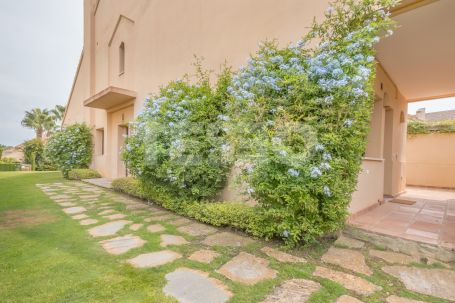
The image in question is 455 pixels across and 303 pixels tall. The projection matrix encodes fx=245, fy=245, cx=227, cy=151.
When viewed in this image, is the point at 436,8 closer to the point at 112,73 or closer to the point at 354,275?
the point at 354,275

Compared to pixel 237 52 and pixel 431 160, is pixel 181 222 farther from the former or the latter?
pixel 431 160

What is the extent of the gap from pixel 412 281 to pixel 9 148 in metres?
54.5

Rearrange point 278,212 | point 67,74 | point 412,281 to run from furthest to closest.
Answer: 1. point 67,74
2. point 278,212
3. point 412,281

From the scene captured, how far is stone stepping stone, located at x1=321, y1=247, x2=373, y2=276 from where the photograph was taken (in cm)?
256

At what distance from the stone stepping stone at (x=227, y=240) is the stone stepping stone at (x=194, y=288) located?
0.86m

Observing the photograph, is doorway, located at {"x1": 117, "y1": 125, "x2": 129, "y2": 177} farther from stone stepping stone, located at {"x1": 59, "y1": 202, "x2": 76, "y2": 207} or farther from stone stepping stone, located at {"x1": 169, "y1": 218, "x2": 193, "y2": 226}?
stone stepping stone, located at {"x1": 169, "y1": 218, "x2": 193, "y2": 226}

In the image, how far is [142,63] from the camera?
905 centimetres

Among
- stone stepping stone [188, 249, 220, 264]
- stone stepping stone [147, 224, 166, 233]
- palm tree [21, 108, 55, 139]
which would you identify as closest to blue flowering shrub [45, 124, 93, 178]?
stone stepping stone [147, 224, 166, 233]

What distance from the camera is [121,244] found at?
317cm

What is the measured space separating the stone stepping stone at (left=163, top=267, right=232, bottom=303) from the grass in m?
0.06

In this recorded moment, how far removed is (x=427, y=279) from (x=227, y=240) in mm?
2196

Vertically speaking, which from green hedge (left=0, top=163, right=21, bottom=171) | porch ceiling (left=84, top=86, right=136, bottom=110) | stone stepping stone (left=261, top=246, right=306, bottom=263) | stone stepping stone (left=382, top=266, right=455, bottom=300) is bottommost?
green hedge (left=0, top=163, right=21, bottom=171)

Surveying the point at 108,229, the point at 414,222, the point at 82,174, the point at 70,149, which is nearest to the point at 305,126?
the point at 414,222

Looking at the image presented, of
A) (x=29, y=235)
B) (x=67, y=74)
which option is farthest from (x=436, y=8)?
(x=67, y=74)
